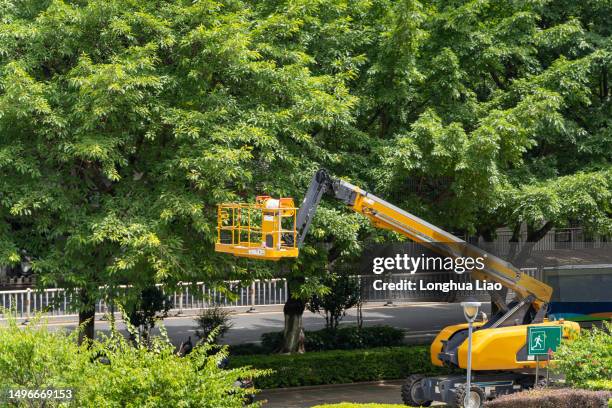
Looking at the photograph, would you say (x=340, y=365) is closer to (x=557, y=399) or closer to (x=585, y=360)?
(x=585, y=360)

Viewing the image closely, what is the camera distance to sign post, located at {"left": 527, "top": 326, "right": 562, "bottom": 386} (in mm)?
17266

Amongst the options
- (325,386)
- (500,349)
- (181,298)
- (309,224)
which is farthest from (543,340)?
(181,298)

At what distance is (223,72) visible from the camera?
1759 cm

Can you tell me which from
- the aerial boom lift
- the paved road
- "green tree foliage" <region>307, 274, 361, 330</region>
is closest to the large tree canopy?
the aerial boom lift

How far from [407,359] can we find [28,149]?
11.1 metres

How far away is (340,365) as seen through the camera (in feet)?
72.6

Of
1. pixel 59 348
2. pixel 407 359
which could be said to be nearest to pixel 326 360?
pixel 407 359

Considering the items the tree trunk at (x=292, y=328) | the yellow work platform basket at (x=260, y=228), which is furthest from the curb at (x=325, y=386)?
the yellow work platform basket at (x=260, y=228)

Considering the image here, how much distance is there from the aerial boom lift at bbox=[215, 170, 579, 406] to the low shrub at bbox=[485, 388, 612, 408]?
2.70m

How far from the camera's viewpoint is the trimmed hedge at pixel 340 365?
21.3 metres

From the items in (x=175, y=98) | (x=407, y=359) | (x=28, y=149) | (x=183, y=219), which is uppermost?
(x=175, y=98)

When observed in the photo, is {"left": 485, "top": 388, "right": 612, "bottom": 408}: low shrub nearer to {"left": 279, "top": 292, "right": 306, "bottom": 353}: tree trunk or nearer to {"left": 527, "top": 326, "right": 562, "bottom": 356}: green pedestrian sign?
{"left": 527, "top": 326, "right": 562, "bottom": 356}: green pedestrian sign

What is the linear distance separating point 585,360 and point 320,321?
18.9 meters

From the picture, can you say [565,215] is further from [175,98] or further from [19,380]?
[19,380]
